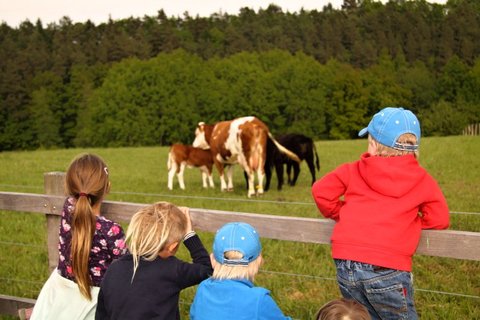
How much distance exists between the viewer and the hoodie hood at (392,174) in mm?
3307

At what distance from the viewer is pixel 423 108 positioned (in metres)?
83.8

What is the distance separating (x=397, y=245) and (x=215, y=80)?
73908 millimetres

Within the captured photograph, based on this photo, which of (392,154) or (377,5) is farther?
(377,5)

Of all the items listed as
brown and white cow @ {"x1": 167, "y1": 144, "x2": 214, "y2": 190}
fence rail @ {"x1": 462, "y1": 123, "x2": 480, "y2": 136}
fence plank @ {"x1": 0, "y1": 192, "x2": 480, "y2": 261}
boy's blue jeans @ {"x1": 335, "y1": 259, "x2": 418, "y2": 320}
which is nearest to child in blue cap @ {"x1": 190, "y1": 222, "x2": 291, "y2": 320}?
boy's blue jeans @ {"x1": 335, "y1": 259, "x2": 418, "y2": 320}

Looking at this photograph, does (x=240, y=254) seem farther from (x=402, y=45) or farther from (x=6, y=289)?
(x=402, y=45)

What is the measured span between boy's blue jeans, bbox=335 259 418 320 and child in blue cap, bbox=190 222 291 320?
1.65 ft

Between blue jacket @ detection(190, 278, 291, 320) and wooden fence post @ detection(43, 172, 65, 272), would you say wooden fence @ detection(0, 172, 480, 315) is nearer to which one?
wooden fence post @ detection(43, 172, 65, 272)

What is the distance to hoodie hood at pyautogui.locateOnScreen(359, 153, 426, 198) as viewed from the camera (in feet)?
10.8

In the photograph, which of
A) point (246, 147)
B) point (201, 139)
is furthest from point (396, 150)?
point (201, 139)

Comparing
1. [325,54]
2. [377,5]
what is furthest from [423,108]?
[377,5]

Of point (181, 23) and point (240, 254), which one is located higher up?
point (181, 23)

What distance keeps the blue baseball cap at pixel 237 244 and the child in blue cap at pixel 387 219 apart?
0.57 meters

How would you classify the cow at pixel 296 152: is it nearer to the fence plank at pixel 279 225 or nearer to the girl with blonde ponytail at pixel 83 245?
the fence plank at pixel 279 225

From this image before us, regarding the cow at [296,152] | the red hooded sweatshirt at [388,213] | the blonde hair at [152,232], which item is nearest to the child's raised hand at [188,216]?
the blonde hair at [152,232]
